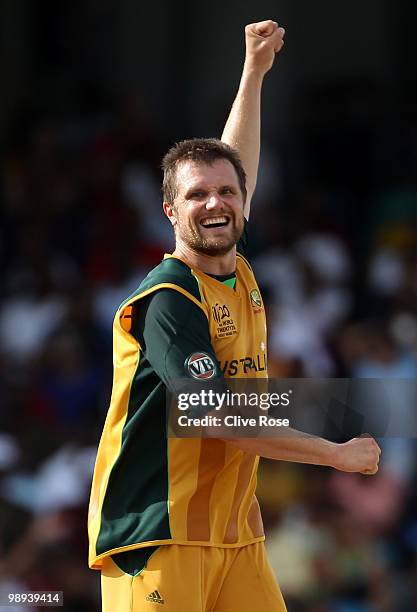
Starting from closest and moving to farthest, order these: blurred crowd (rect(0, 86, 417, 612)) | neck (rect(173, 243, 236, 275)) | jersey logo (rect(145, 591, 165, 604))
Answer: jersey logo (rect(145, 591, 165, 604)), neck (rect(173, 243, 236, 275)), blurred crowd (rect(0, 86, 417, 612))

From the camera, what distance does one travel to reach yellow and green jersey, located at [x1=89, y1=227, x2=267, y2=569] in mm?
3969

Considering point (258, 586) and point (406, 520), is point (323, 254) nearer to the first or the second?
point (406, 520)

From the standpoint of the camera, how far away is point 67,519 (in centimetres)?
769

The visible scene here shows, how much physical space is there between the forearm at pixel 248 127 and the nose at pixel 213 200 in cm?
73

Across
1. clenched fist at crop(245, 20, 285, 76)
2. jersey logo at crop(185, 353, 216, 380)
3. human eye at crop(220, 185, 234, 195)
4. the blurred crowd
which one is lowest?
the blurred crowd

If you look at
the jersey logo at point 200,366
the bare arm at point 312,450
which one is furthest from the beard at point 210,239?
the bare arm at point 312,450

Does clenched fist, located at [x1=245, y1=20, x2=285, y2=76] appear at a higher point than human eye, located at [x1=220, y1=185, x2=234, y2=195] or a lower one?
higher

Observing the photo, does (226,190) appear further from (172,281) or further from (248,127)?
(248,127)

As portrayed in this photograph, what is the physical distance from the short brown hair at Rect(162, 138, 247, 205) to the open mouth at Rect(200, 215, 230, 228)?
0.57 ft

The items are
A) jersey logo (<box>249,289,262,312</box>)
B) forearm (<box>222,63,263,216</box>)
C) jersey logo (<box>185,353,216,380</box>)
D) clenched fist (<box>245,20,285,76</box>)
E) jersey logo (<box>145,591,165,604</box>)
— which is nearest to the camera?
jersey logo (<box>185,353,216,380</box>)

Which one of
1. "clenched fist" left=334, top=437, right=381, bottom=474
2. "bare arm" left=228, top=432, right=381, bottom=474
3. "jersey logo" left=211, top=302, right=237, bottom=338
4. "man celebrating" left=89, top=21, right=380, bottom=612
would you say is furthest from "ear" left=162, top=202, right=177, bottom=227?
"clenched fist" left=334, top=437, right=381, bottom=474

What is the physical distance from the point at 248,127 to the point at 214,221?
37.9 inches

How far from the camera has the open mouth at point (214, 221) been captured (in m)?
4.14

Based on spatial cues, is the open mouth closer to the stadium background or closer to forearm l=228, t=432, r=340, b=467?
forearm l=228, t=432, r=340, b=467
